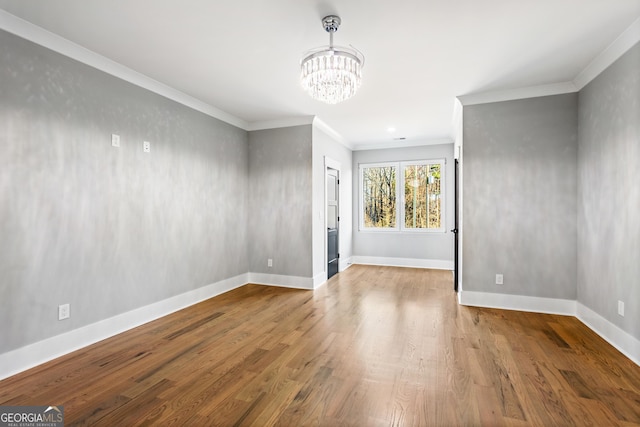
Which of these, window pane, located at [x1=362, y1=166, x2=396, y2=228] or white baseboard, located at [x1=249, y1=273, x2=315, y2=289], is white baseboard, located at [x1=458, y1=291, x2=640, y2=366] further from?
window pane, located at [x1=362, y1=166, x2=396, y2=228]

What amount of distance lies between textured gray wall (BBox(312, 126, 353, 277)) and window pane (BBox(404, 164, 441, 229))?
4.55 ft

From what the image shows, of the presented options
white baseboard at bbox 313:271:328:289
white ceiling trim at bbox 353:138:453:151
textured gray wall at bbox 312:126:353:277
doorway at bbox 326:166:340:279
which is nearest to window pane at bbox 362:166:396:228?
white ceiling trim at bbox 353:138:453:151

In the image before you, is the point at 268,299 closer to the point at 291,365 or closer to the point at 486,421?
the point at 291,365

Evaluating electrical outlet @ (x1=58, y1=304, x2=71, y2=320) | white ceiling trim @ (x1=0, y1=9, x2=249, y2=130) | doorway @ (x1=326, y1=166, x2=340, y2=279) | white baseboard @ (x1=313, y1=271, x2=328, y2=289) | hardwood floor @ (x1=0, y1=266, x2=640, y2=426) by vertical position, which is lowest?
hardwood floor @ (x1=0, y1=266, x2=640, y2=426)

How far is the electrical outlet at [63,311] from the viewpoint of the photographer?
8.72 ft

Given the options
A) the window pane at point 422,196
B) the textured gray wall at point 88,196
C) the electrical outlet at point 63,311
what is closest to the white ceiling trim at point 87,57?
the textured gray wall at point 88,196

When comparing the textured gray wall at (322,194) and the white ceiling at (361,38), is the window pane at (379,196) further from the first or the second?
the white ceiling at (361,38)

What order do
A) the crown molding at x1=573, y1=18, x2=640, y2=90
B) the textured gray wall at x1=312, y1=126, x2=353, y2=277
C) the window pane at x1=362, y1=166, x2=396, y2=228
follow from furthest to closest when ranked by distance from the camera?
the window pane at x1=362, y1=166, x2=396, y2=228
the textured gray wall at x1=312, y1=126, x2=353, y2=277
the crown molding at x1=573, y1=18, x2=640, y2=90

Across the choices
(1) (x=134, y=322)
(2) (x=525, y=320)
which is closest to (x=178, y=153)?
(1) (x=134, y=322)

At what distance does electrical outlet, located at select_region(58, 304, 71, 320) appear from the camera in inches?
105

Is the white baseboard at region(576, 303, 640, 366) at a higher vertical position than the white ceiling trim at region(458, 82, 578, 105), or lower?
lower

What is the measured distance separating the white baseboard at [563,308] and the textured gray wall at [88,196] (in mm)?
3732

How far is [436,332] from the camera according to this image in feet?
10.4

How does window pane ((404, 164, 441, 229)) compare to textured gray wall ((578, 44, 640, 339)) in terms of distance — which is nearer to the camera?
textured gray wall ((578, 44, 640, 339))
